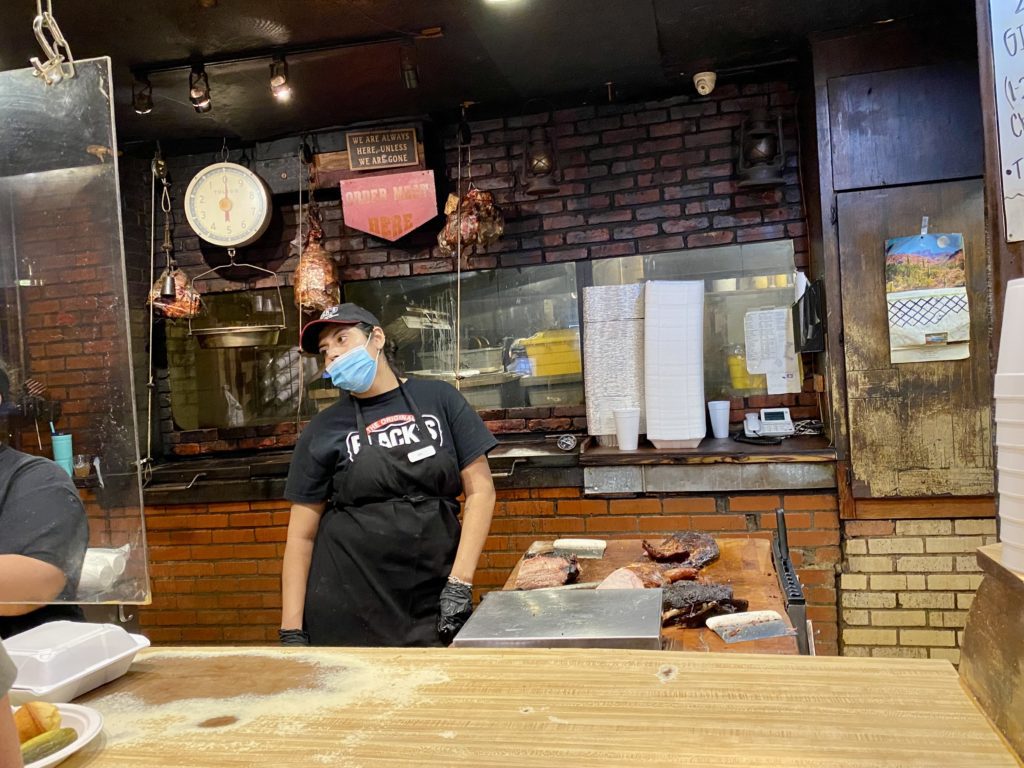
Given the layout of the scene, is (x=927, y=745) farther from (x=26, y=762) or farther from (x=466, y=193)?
(x=466, y=193)

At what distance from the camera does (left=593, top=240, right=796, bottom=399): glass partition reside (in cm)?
462

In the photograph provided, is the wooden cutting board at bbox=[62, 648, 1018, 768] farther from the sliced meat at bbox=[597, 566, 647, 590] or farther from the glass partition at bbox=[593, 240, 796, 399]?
the glass partition at bbox=[593, 240, 796, 399]

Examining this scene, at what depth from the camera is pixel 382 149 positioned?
16.0 ft

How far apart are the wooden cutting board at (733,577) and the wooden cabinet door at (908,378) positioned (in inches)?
53.4

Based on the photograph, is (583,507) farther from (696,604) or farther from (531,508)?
(696,604)

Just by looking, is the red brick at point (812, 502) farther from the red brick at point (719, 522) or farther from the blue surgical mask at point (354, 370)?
the blue surgical mask at point (354, 370)

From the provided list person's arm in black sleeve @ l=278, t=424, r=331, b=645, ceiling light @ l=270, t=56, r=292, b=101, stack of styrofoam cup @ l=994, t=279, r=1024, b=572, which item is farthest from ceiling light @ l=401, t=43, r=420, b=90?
stack of styrofoam cup @ l=994, t=279, r=1024, b=572

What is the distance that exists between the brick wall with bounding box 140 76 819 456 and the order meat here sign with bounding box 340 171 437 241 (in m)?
0.20

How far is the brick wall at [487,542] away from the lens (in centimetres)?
409

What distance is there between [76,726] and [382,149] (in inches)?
167

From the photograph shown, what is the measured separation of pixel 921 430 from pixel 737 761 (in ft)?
11.2

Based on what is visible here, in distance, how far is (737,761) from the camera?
39.7 inches

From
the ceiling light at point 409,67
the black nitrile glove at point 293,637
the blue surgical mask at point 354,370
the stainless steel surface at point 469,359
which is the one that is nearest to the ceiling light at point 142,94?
the ceiling light at point 409,67

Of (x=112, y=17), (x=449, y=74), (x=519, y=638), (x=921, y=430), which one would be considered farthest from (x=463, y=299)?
(x=519, y=638)
